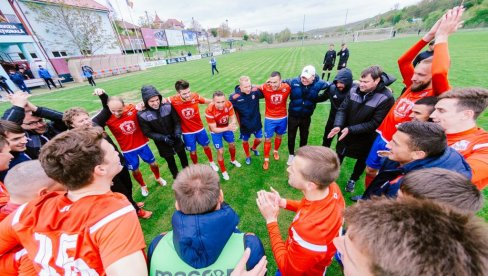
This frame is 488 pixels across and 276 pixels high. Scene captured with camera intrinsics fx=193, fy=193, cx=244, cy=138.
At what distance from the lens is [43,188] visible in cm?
181

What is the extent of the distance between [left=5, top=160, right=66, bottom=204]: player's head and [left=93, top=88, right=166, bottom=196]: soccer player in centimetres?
197

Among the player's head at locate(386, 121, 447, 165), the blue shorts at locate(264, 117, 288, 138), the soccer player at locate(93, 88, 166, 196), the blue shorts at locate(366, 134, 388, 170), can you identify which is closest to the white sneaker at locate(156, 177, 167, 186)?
the soccer player at locate(93, 88, 166, 196)

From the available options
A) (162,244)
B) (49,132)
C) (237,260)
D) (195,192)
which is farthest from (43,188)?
(49,132)

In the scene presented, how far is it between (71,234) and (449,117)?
3.79 meters

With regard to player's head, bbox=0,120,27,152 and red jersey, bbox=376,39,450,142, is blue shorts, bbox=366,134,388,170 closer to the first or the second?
red jersey, bbox=376,39,450,142

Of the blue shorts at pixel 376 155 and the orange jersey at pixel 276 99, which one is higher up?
the orange jersey at pixel 276 99

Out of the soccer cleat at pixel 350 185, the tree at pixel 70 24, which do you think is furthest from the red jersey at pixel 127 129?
the tree at pixel 70 24

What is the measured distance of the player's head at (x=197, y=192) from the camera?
1362 mm

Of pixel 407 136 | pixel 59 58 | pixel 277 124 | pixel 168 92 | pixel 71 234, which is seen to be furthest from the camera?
pixel 59 58

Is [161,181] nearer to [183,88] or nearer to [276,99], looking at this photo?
[183,88]

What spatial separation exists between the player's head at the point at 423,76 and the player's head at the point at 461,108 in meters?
0.72

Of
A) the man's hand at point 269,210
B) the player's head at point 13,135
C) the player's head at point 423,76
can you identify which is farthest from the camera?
the player's head at point 423,76

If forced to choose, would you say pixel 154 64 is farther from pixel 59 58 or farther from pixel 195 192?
pixel 195 192

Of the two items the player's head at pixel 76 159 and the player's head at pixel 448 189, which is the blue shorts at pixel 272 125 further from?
the player's head at pixel 76 159
